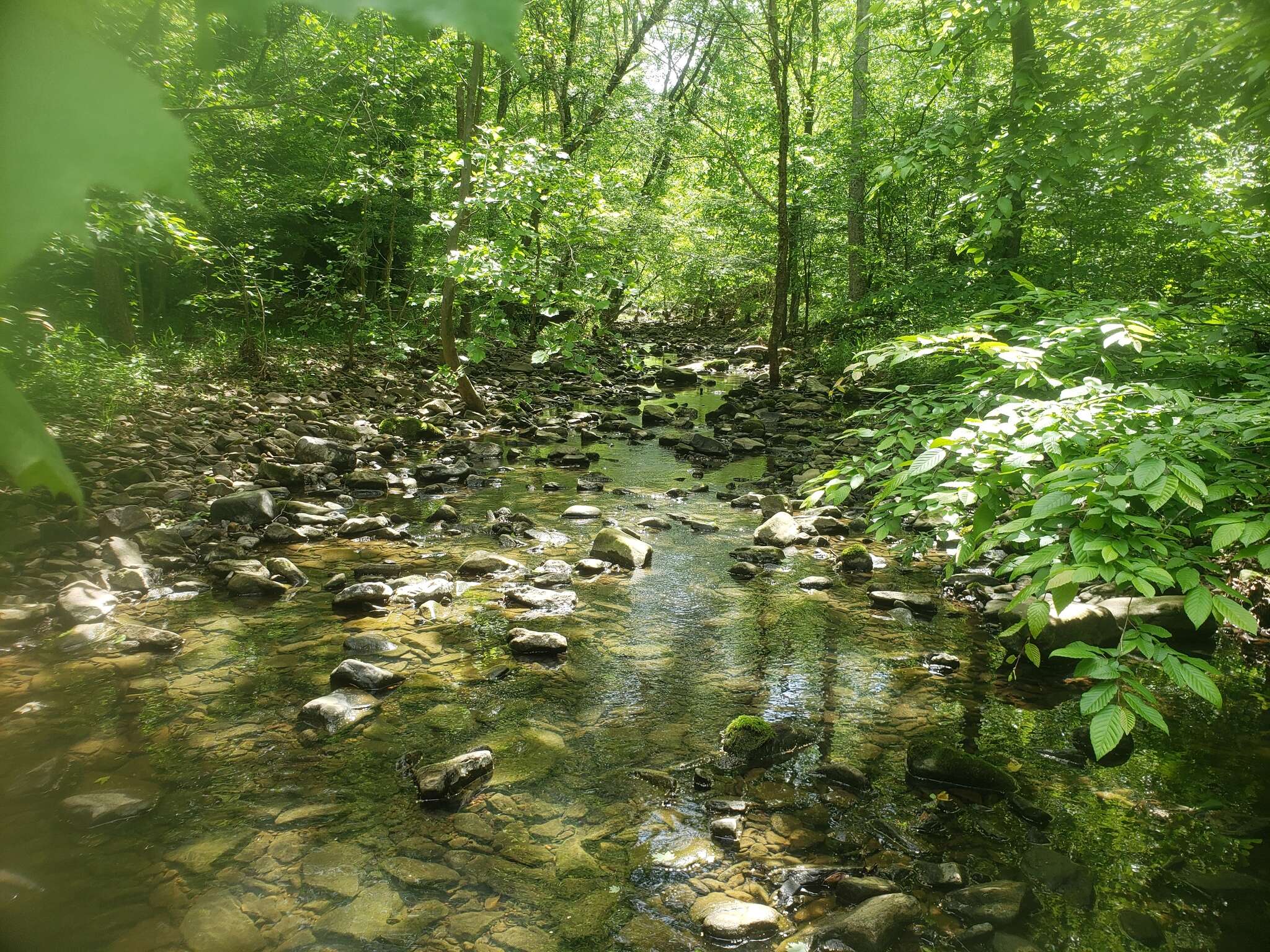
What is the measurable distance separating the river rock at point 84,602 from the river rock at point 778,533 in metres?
5.83

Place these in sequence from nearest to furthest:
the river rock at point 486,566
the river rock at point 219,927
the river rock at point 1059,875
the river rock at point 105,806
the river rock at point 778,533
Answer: the river rock at point 219,927
the river rock at point 1059,875
the river rock at point 105,806
the river rock at point 486,566
the river rock at point 778,533

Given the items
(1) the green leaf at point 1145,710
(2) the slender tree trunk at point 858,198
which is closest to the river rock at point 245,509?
(1) the green leaf at point 1145,710

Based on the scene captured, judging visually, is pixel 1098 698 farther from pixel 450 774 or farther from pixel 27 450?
pixel 450 774

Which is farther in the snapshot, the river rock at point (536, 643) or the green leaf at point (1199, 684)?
the river rock at point (536, 643)

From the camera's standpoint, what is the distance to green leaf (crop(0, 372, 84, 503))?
54cm

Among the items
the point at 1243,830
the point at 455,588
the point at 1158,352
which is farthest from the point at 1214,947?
the point at 455,588

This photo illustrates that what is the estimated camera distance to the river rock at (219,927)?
8.52 feet

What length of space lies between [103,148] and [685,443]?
11.5 m

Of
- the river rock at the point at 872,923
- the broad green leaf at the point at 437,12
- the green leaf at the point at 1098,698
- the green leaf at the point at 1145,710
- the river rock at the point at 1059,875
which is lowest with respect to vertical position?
the river rock at the point at 1059,875

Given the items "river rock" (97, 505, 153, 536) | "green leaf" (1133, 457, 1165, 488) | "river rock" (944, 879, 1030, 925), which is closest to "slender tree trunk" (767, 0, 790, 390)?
"river rock" (97, 505, 153, 536)

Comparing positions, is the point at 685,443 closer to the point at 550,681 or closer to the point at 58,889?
the point at 550,681

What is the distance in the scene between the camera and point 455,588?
20.1 feet

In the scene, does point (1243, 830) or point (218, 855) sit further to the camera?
point (1243, 830)

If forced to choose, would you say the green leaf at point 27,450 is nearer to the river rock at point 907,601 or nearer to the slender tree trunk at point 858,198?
the river rock at point 907,601
